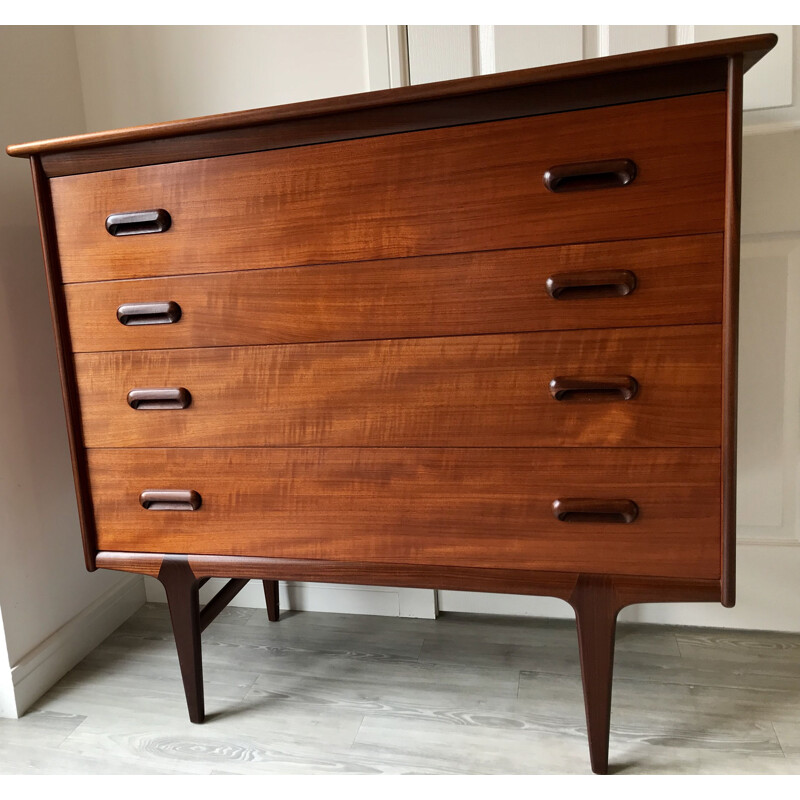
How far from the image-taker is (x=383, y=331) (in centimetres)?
110

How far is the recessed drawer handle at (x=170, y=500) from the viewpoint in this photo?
125 cm

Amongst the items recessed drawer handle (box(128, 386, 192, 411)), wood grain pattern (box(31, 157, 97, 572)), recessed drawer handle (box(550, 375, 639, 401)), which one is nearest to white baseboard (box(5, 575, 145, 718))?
wood grain pattern (box(31, 157, 97, 572))

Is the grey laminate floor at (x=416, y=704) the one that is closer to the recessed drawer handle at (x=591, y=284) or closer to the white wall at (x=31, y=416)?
the white wall at (x=31, y=416)

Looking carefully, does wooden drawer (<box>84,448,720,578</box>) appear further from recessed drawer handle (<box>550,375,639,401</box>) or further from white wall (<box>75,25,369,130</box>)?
white wall (<box>75,25,369,130</box>)

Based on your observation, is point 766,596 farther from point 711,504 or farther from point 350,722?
point 350,722

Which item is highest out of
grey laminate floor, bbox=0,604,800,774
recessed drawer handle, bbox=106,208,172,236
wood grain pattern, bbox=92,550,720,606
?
recessed drawer handle, bbox=106,208,172,236

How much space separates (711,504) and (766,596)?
0.69 metres

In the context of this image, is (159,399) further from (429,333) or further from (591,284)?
(591,284)

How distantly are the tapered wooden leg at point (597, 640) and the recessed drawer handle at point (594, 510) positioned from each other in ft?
0.32

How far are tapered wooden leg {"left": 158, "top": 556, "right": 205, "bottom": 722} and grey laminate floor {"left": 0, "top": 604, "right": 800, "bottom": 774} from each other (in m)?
0.07

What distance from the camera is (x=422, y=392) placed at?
1102 mm

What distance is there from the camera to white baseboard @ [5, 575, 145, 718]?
1446 millimetres

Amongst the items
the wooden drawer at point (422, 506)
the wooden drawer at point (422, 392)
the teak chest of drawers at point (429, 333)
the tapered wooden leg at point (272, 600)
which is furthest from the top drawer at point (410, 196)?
the tapered wooden leg at point (272, 600)
